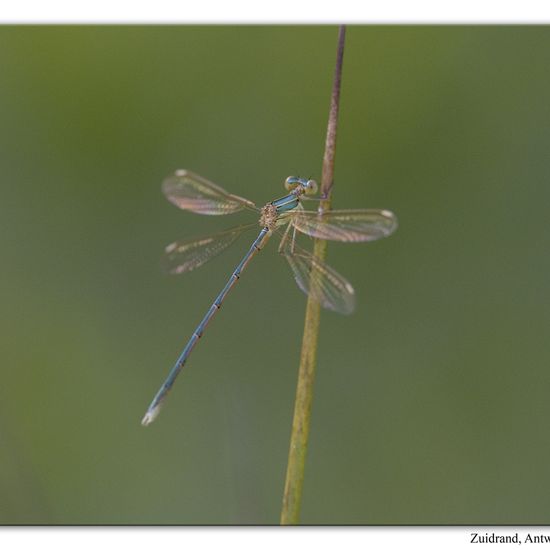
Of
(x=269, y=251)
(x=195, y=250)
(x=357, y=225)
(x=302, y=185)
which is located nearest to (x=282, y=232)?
(x=302, y=185)

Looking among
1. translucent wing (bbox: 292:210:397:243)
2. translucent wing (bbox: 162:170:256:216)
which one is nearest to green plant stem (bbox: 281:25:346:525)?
translucent wing (bbox: 292:210:397:243)

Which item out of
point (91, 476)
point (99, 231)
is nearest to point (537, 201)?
point (99, 231)

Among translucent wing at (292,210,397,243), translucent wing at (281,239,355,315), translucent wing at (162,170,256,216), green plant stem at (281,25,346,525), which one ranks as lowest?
green plant stem at (281,25,346,525)

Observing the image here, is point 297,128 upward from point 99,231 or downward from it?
upward

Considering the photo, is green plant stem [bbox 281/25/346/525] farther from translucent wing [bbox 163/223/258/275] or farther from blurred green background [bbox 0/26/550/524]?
blurred green background [bbox 0/26/550/524]

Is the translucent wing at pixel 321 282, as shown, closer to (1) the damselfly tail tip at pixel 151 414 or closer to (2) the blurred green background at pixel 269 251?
(1) the damselfly tail tip at pixel 151 414

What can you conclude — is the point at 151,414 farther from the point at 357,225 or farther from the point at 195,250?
the point at 357,225

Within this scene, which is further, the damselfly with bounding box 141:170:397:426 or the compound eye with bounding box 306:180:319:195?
the compound eye with bounding box 306:180:319:195

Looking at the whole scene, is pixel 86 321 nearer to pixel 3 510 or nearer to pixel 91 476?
pixel 91 476
